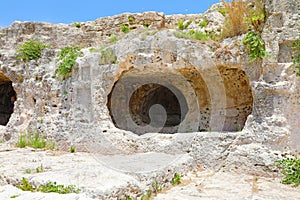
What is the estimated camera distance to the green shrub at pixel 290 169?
4.68 metres

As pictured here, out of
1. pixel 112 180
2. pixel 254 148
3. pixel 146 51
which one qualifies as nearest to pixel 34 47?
pixel 146 51

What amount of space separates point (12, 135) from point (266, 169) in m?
7.29

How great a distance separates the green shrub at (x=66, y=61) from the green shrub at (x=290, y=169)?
5561 millimetres

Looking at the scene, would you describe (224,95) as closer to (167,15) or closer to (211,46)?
(211,46)

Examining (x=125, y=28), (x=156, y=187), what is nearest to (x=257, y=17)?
(x=156, y=187)

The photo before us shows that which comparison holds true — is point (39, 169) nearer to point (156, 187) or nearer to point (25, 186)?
point (25, 186)

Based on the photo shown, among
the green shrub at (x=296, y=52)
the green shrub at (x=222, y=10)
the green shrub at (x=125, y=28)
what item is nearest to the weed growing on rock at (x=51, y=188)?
the green shrub at (x=296, y=52)

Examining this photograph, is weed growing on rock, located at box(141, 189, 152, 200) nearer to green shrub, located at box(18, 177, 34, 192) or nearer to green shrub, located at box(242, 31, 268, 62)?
green shrub, located at box(18, 177, 34, 192)

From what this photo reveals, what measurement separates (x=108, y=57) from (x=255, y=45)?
3.50 meters

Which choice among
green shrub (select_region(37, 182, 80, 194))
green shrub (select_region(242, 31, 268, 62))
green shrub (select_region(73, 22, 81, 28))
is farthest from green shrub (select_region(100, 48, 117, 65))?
green shrub (select_region(73, 22, 81, 28))

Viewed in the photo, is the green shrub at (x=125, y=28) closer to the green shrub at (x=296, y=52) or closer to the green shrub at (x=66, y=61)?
the green shrub at (x=66, y=61)

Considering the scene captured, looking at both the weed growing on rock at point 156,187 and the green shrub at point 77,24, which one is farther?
the green shrub at point 77,24

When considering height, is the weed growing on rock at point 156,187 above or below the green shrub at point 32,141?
below

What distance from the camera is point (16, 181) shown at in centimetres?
416
